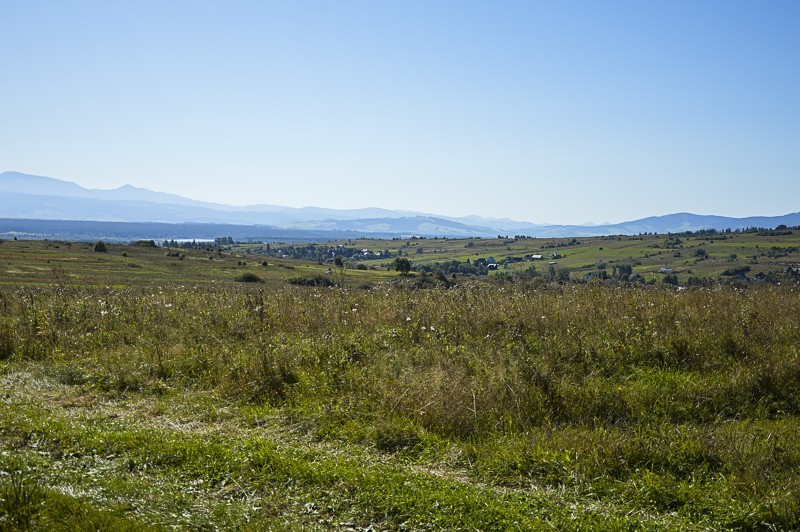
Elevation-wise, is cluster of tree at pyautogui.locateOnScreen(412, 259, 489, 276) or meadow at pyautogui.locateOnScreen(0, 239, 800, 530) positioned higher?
meadow at pyautogui.locateOnScreen(0, 239, 800, 530)

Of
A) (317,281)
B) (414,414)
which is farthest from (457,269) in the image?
(414,414)

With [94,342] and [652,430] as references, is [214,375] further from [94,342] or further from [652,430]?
[652,430]

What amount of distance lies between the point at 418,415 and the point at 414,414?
2.5 inches

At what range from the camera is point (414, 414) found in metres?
7.11

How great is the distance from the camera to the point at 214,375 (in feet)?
30.7

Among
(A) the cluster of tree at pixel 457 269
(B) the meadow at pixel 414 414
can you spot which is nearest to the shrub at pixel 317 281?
(B) the meadow at pixel 414 414

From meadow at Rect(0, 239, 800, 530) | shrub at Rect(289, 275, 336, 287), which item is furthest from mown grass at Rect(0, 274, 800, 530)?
shrub at Rect(289, 275, 336, 287)

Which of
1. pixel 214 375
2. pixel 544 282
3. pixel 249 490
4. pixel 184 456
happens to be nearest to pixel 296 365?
pixel 214 375

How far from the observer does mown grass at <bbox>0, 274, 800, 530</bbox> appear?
4934mm

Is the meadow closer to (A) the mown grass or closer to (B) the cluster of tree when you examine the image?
(A) the mown grass

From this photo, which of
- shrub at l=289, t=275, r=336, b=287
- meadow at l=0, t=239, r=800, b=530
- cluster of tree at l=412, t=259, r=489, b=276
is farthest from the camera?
cluster of tree at l=412, t=259, r=489, b=276

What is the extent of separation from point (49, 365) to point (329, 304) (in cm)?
569

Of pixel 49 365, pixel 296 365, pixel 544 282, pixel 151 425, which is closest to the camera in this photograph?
pixel 151 425

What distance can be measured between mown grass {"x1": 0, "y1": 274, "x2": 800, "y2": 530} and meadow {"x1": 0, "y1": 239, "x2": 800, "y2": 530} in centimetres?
3
